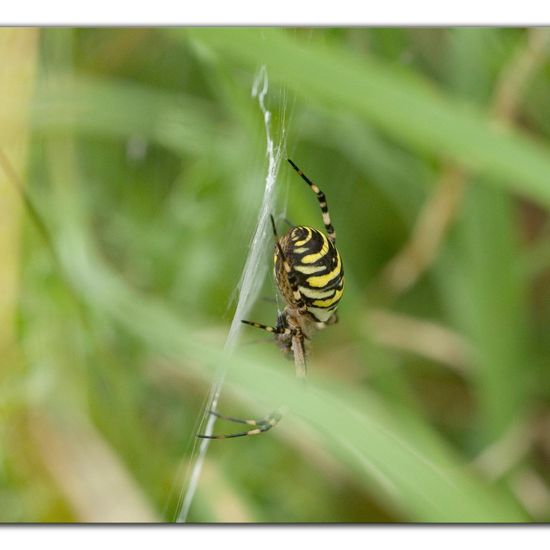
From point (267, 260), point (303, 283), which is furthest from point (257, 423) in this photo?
point (303, 283)

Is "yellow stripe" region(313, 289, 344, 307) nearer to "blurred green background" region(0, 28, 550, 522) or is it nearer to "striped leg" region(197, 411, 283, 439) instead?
"blurred green background" region(0, 28, 550, 522)

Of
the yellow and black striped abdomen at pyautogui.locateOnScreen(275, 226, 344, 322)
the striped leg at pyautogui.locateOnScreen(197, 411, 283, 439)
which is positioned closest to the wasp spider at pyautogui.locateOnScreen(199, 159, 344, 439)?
the yellow and black striped abdomen at pyautogui.locateOnScreen(275, 226, 344, 322)

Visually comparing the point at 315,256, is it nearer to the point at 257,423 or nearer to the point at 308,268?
the point at 308,268

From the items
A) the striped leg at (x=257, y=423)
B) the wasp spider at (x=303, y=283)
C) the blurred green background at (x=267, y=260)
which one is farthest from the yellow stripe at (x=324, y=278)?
the striped leg at (x=257, y=423)
